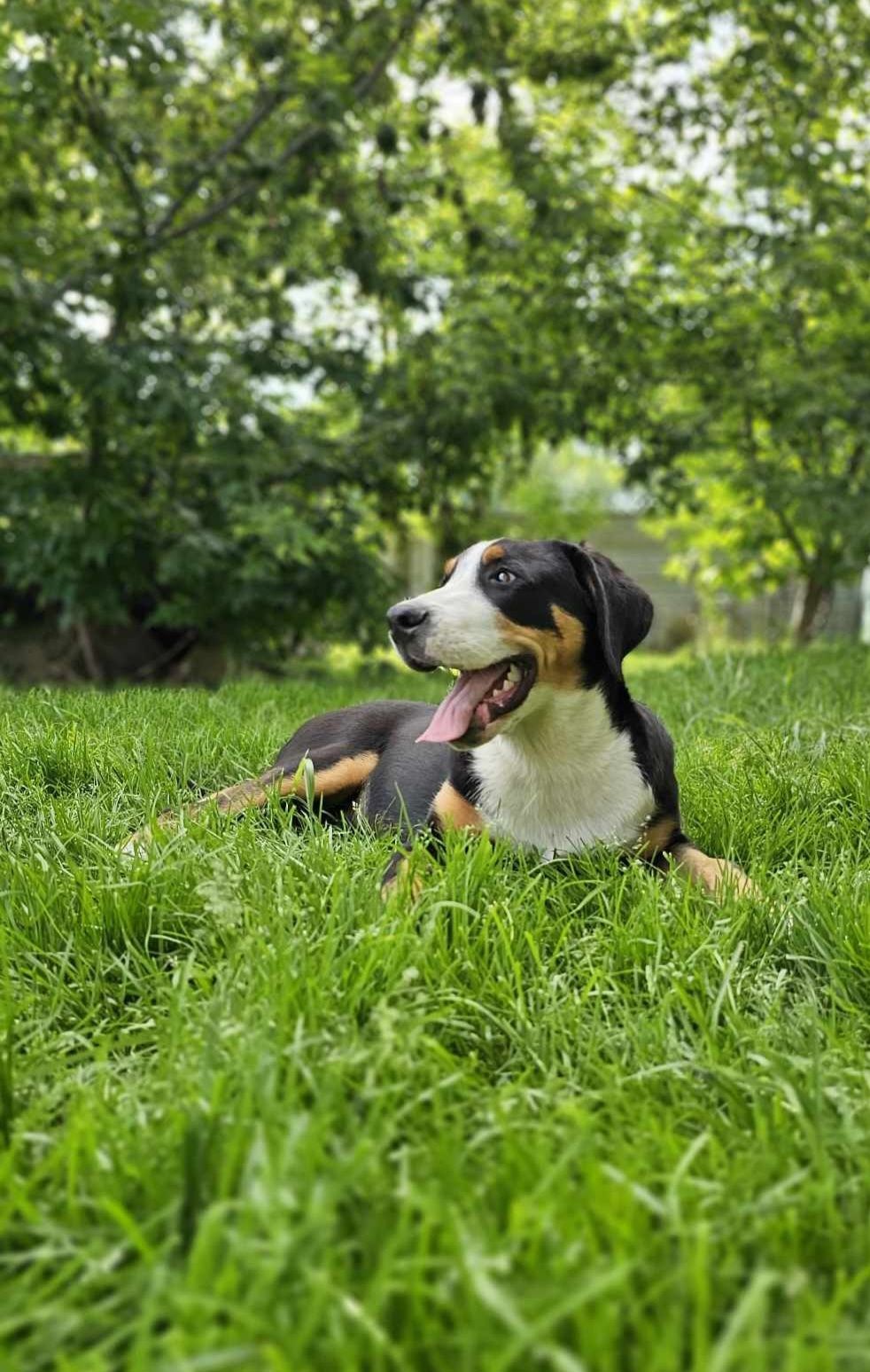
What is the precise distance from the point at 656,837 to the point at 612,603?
25.4 inches

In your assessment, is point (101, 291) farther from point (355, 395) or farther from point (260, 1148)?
point (260, 1148)

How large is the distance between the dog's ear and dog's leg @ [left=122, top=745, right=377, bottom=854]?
0.91 m

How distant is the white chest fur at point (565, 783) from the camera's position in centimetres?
299

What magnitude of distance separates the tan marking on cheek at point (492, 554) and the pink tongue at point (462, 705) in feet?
0.98

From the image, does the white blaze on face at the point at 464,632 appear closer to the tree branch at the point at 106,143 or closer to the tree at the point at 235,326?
the tree at the point at 235,326

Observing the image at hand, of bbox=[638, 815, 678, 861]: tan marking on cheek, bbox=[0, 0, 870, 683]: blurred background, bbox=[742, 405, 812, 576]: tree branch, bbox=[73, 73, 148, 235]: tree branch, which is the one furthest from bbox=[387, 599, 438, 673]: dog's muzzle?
bbox=[742, 405, 812, 576]: tree branch

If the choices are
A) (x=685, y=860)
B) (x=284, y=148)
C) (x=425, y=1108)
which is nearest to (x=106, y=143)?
(x=284, y=148)

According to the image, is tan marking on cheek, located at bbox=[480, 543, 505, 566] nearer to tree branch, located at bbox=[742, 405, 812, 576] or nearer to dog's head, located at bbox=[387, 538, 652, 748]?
dog's head, located at bbox=[387, 538, 652, 748]

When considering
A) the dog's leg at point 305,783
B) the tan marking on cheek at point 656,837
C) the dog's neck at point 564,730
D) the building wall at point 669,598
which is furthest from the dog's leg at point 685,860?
the building wall at point 669,598

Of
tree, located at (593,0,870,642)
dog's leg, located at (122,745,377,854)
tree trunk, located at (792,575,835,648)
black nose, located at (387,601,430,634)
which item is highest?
tree, located at (593,0,870,642)

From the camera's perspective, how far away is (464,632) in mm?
2822

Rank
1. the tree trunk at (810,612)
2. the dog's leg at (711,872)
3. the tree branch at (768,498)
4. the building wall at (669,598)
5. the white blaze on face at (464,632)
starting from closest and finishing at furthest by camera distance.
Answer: the dog's leg at (711,872) → the white blaze on face at (464,632) → the tree branch at (768,498) → the tree trunk at (810,612) → the building wall at (669,598)

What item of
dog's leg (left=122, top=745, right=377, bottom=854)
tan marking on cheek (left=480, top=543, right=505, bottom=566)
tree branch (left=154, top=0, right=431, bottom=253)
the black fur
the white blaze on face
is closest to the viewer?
the white blaze on face

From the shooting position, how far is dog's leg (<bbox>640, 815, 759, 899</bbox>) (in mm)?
2643
